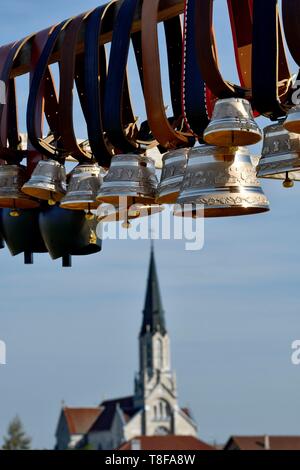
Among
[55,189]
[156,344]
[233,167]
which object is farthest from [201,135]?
[156,344]

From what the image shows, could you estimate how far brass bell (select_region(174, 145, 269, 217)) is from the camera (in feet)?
15.2

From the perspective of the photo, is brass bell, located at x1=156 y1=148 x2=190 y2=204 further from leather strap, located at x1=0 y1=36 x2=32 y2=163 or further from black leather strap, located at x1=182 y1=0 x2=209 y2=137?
leather strap, located at x1=0 y1=36 x2=32 y2=163

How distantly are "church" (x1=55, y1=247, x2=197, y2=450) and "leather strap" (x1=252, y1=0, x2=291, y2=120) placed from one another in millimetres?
101337

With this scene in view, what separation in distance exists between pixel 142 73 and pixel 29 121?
544 mm

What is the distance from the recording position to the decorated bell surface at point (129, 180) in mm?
5141

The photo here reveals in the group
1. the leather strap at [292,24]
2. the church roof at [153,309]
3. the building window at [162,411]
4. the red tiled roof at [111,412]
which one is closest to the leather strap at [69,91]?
the leather strap at [292,24]

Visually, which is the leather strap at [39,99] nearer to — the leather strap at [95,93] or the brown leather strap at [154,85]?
the leather strap at [95,93]

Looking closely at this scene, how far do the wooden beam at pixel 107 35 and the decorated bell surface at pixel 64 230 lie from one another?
2.29 feet

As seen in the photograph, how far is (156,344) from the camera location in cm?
10844

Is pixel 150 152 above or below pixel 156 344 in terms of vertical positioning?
below

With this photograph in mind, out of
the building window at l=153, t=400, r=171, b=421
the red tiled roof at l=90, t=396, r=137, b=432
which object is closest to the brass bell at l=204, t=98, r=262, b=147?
the building window at l=153, t=400, r=171, b=421

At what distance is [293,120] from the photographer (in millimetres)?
4266

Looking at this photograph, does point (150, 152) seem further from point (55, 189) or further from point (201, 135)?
point (201, 135)
